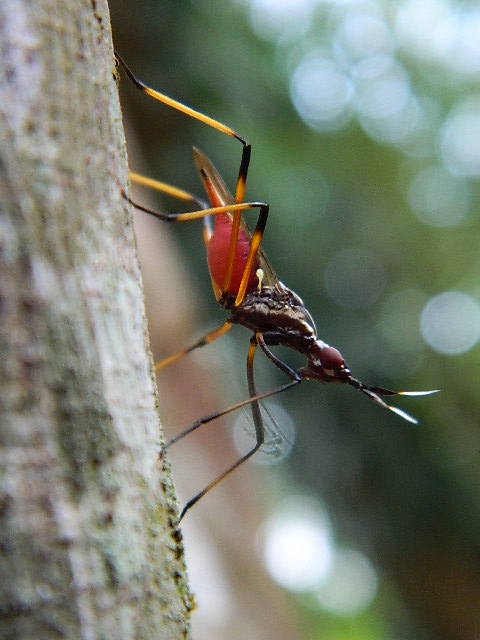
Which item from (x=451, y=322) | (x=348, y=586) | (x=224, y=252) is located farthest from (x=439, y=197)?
(x=224, y=252)

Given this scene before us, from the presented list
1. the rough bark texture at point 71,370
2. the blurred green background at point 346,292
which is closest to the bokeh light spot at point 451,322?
the blurred green background at point 346,292

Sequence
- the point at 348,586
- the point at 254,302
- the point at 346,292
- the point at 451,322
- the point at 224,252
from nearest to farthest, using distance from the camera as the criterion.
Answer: the point at 224,252 < the point at 254,302 < the point at 346,292 < the point at 451,322 < the point at 348,586

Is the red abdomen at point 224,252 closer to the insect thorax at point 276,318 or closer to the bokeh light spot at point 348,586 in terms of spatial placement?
the insect thorax at point 276,318

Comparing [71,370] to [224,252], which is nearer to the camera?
[71,370]

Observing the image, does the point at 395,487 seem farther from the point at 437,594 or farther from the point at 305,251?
the point at 305,251

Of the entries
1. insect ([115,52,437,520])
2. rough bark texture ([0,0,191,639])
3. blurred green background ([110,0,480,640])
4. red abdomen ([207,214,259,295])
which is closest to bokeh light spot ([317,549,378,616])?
blurred green background ([110,0,480,640])

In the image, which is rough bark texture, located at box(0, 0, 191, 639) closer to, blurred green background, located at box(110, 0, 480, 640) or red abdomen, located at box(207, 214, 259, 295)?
red abdomen, located at box(207, 214, 259, 295)

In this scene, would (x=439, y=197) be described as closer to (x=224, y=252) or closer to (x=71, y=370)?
(x=224, y=252)
